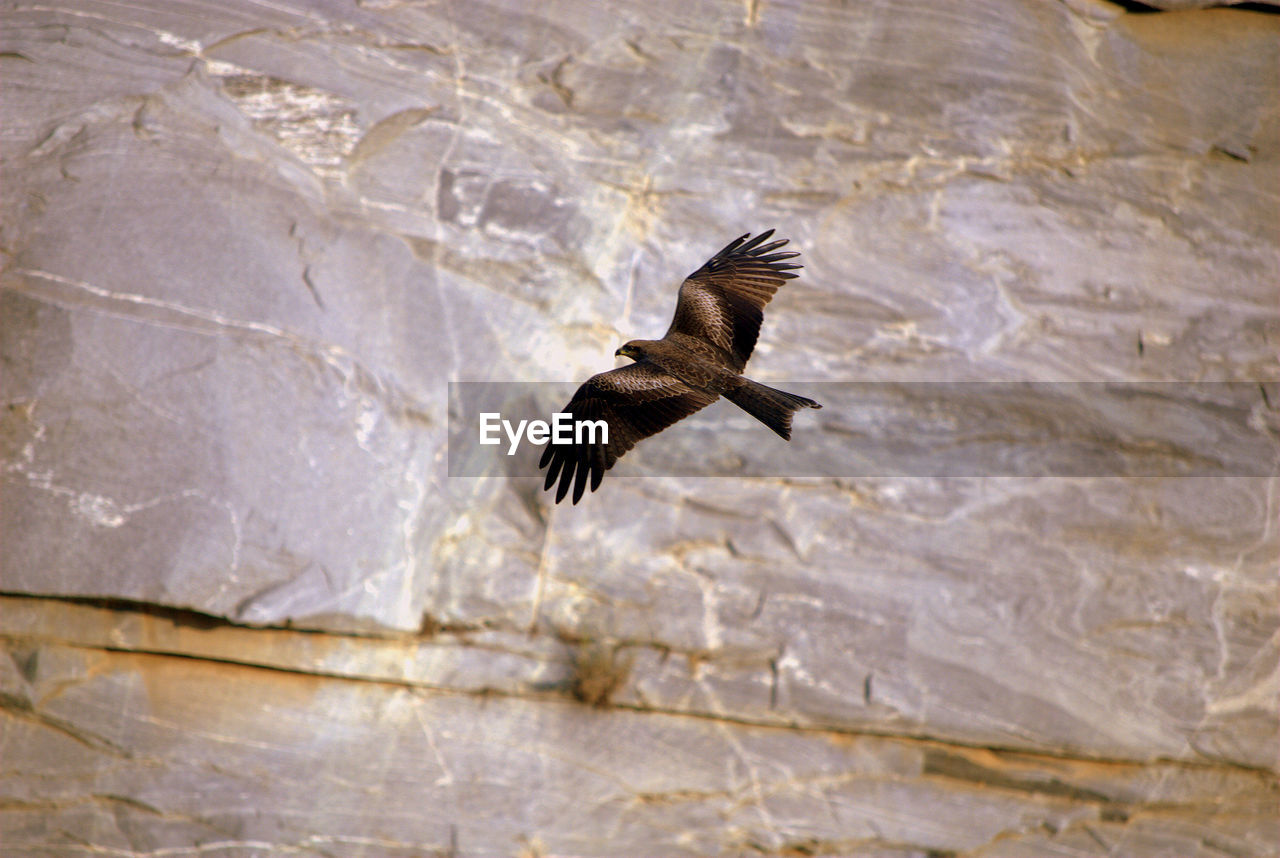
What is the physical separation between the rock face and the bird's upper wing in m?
1.16

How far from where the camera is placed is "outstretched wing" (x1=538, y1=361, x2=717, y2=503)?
7.66 feet

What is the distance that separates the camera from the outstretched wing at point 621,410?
7.66ft

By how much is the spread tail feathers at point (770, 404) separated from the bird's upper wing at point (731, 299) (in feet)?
1.29

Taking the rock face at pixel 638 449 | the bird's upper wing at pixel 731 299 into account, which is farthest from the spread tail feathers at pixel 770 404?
the rock face at pixel 638 449

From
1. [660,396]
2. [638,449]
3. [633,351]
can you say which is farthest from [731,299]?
[638,449]

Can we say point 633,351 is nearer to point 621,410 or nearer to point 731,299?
point 621,410

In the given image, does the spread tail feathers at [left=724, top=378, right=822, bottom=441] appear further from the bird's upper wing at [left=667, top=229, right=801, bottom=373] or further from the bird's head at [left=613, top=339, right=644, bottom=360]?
the bird's upper wing at [left=667, top=229, right=801, bottom=373]

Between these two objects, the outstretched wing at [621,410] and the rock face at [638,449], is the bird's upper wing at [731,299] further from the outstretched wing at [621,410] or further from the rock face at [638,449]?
the rock face at [638,449]

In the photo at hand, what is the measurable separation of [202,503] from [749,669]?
2170 millimetres

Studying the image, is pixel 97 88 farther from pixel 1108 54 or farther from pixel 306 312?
pixel 1108 54

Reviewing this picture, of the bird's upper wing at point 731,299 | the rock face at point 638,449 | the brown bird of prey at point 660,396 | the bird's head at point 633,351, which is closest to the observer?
the brown bird of prey at point 660,396

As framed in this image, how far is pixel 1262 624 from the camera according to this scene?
4.47 meters

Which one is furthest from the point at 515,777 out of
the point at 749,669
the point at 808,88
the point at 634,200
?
the point at 808,88

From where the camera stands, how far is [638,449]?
427 cm
